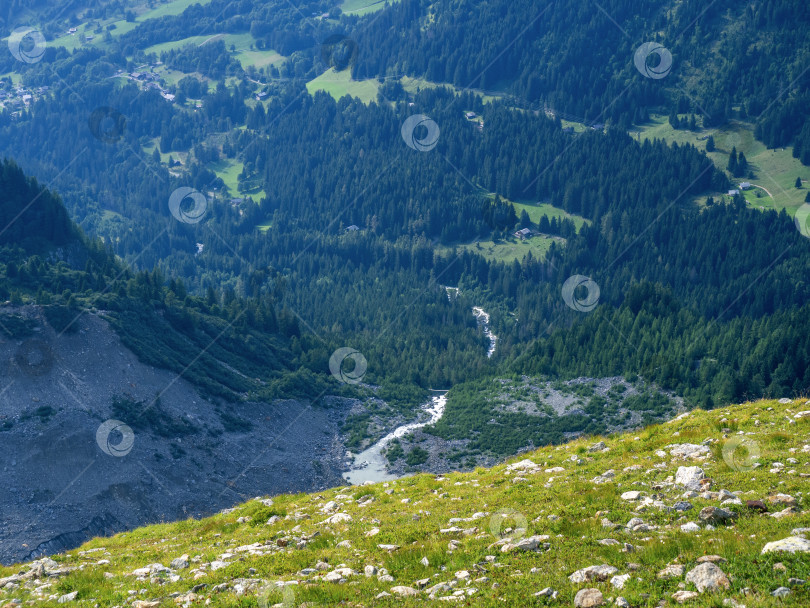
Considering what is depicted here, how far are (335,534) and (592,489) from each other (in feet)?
32.3

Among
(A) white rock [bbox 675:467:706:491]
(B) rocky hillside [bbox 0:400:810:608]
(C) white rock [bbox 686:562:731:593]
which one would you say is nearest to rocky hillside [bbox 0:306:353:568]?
(B) rocky hillside [bbox 0:400:810:608]

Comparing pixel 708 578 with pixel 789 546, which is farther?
pixel 789 546

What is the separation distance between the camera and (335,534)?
34250mm

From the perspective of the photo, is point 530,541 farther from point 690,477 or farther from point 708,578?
point 690,477

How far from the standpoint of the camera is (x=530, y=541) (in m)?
28.5

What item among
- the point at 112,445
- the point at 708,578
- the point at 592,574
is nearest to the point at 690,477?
the point at 592,574

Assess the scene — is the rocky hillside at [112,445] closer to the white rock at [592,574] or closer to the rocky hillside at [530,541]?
the rocky hillside at [530,541]

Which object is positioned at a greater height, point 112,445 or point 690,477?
point 690,477

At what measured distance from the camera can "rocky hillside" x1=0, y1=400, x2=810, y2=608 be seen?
24.8 m

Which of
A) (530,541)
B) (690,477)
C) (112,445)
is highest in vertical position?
(530,541)

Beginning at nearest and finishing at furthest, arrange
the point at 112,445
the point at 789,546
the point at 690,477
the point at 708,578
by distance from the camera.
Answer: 1. the point at 708,578
2. the point at 789,546
3. the point at 690,477
4. the point at 112,445

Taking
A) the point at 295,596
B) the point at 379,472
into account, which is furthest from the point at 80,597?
the point at 379,472

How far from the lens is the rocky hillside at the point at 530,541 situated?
2483 centimetres

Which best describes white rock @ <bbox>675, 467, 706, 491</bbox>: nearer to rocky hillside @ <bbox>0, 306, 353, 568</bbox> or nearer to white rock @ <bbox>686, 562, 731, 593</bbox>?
white rock @ <bbox>686, 562, 731, 593</bbox>
